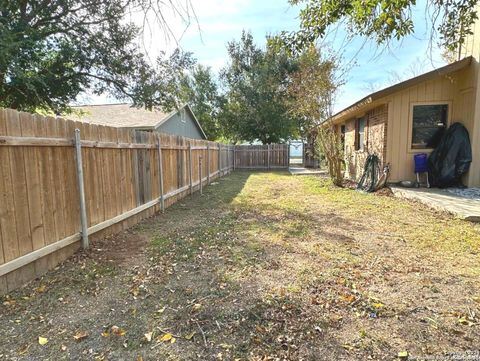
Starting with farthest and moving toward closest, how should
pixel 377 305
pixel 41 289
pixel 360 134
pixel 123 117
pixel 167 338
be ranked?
1. pixel 123 117
2. pixel 360 134
3. pixel 41 289
4. pixel 377 305
5. pixel 167 338

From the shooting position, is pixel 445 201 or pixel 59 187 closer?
pixel 59 187

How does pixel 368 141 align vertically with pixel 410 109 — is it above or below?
below

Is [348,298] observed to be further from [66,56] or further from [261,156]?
[261,156]

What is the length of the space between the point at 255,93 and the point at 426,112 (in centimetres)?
1620

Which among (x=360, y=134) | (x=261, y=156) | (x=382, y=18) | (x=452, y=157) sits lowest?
(x=261, y=156)

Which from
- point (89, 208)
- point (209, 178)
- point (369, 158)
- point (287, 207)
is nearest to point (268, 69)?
point (209, 178)

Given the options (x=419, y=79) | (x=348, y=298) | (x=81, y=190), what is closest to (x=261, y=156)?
(x=419, y=79)

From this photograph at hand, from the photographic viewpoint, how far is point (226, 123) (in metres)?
25.0

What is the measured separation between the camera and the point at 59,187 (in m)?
3.25

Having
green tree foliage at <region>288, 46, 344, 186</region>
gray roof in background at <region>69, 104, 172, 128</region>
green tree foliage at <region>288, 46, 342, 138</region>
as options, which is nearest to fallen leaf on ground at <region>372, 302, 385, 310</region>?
green tree foliage at <region>288, 46, 344, 186</region>

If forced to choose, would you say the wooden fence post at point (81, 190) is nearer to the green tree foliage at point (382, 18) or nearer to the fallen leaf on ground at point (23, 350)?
the fallen leaf on ground at point (23, 350)

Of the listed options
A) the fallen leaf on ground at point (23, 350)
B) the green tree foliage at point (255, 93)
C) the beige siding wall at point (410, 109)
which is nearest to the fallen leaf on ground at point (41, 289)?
the fallen leaf on ground at point (23, 350)

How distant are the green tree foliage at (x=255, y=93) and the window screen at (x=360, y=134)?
35.5 ft

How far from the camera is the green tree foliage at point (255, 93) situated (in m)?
22.3
